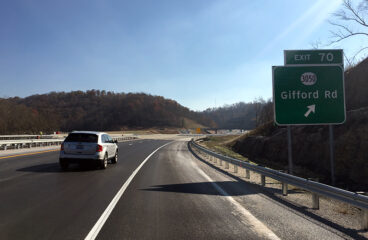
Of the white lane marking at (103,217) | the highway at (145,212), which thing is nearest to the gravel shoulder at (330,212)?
the highway at (145,212)

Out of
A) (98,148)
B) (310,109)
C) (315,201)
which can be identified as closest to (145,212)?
(315,201)

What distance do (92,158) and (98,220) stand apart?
755 cm

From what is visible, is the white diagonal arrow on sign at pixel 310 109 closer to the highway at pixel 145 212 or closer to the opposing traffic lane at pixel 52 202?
the highway at pixel 145 212

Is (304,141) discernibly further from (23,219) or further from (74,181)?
(23,219)

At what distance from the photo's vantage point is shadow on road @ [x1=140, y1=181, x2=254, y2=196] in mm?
8523

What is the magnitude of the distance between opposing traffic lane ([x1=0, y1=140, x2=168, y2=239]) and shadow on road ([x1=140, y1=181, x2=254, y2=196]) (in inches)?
59.1

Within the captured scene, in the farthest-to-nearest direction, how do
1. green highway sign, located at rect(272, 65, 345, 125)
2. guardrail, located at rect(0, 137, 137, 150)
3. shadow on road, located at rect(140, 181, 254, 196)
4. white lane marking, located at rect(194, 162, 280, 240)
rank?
guardrail, located at rect(0, 137, 137, 150) < green highway sign, located at rect(272, 65, 345, 125) < shadow on road, located at rect(140, 181, 254, 196) < white lane marking, located at rect(194, 162, 280, 240)

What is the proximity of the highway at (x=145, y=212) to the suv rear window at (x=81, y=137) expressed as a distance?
10.1ft

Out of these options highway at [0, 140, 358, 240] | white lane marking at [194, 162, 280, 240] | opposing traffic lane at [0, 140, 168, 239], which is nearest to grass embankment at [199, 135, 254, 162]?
highway at [0, 140, 358, 240]

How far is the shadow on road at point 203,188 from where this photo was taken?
8.52m

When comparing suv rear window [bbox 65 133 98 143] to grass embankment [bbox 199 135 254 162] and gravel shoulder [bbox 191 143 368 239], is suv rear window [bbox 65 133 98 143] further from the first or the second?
grass embankment [bbox 199 135 254 162]

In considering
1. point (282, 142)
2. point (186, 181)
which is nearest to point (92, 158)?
point (186, 181)

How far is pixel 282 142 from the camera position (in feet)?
84.2

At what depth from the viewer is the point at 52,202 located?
22.9 feet
